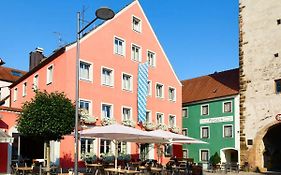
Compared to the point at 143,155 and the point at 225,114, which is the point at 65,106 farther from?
the point at 225,114

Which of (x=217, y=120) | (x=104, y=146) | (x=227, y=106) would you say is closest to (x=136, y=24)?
(x=104, y=146)

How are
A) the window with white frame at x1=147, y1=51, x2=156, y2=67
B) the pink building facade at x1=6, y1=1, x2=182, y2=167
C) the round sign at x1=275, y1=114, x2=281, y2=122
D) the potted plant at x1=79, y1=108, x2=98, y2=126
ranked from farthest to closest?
the window with white frame at x1=147, y1=51, x2=156, y2=67 < the round sign at x1=275, y1=114, x2=281, y2=122 < the pink building facade at x1=6, y1=1, x2=182, y2=167 < the potted plant at x1=79, y1=108, x2=98, y2=126

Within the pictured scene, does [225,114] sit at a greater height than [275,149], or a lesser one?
greater

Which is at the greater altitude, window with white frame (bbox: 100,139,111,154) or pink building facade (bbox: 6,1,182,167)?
pink building facade (bbox: 6,1,182,167)

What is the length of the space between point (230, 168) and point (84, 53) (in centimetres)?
1602

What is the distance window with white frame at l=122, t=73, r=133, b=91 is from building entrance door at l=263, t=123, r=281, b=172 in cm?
1244

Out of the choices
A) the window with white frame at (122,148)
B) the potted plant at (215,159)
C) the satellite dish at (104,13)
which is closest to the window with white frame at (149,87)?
the window with white frame at (122,148)

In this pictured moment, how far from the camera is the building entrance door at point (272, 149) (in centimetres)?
3497

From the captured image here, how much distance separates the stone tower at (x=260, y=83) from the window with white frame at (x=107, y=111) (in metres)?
12.8

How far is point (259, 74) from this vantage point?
1373 inches

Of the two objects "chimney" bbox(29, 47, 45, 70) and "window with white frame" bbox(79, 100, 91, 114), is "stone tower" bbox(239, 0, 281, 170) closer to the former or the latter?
"window with white frame" bbox(79, 100, 91, 114)

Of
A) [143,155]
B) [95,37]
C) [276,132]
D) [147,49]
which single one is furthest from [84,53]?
[276,132]

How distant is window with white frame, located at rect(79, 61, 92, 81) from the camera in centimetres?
2836

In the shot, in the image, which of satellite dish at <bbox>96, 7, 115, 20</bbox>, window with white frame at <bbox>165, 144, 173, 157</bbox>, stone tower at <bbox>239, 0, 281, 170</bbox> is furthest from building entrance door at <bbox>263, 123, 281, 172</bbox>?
satellite dish at <bbox>96, 7, 115, 20</bbox>
